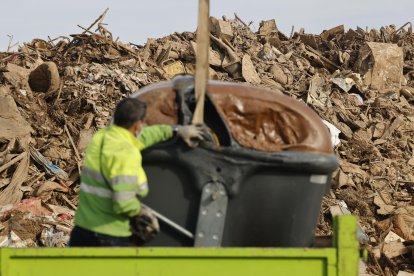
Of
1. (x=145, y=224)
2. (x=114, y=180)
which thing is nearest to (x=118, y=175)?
(x=114, y=180)

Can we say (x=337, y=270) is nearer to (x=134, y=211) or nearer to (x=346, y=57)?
(x=134, y=211)

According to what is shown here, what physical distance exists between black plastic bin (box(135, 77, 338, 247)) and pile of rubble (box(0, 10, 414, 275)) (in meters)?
4.55

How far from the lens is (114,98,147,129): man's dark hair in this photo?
3.62 m

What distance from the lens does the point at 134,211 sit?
3.51 metres

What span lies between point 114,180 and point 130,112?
0.33 metres

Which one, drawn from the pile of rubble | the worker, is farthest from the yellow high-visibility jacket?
the pile of rubble

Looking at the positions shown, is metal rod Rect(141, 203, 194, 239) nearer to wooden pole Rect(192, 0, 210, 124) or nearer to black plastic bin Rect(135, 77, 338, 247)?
black plastic bin Rect(135, 77, 338, 247)

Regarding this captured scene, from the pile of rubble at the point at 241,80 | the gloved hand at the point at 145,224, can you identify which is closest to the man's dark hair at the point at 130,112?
the gloved hand at the point at 145,224

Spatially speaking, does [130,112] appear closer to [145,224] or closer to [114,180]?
[114,180]

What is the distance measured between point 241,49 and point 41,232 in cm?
721

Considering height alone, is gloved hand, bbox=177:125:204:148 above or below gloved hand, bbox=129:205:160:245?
above

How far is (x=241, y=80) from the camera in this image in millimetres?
13250

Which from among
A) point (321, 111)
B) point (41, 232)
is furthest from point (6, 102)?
point (321, 111)

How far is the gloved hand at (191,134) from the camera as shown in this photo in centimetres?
352
